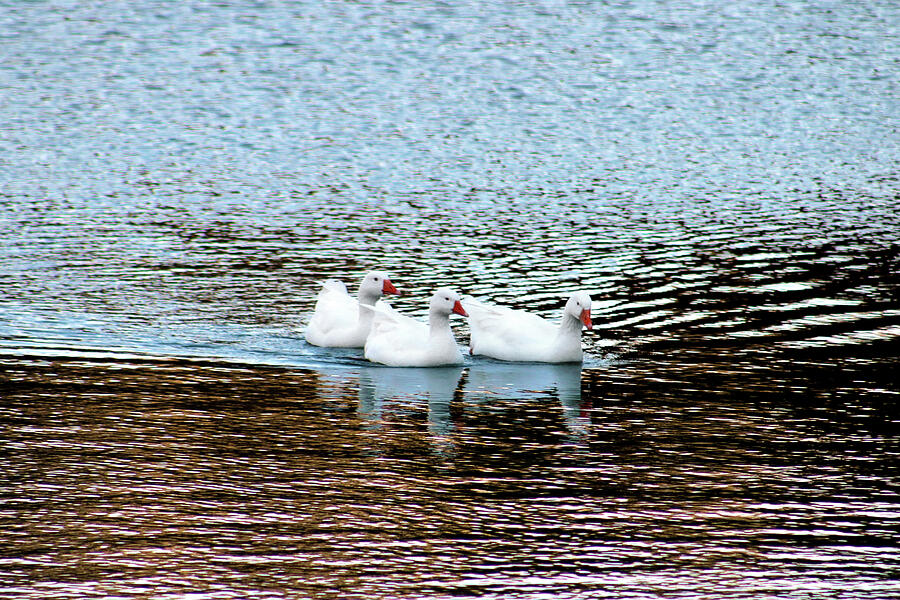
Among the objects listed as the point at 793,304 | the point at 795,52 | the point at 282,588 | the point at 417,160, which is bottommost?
the point at 282,588

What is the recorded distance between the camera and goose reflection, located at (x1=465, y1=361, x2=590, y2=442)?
1517 cm

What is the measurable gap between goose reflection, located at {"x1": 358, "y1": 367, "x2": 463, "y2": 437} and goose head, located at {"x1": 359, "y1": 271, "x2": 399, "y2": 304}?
156cm

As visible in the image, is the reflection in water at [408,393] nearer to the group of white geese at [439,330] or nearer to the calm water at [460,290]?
the calm water at [460,290]

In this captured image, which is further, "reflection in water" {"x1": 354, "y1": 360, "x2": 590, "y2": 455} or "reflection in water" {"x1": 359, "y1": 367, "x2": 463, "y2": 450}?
"reflection in water" {"x1": 359, "y1": 367, "x2": 463, "y2": 450}

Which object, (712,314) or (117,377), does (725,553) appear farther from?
(712,314)

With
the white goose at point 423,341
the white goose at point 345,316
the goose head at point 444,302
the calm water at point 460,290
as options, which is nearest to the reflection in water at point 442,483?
the calm water at point 460,290

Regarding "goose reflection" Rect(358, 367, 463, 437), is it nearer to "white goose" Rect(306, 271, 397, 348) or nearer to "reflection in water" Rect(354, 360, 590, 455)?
"reflection in water" Rect(354, 360, 590, 455)

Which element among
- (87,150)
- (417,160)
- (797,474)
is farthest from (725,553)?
(87,150)

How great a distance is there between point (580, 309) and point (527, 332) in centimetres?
83

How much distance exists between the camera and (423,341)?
693 inches

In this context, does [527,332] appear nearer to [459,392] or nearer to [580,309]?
[580,309]

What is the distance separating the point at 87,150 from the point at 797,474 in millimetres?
22899

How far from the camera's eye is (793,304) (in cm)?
2023

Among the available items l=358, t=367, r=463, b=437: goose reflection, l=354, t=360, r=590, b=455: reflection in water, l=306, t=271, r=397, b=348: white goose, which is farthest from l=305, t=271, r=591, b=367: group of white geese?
l=358, t=367, r=463, b=437: goose reflection
